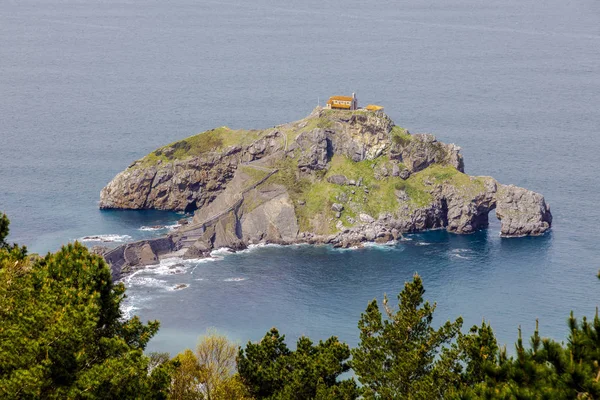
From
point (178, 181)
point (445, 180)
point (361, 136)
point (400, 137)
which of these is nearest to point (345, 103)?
point (361, 136)

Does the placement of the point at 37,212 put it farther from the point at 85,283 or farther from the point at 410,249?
the point at 85,283

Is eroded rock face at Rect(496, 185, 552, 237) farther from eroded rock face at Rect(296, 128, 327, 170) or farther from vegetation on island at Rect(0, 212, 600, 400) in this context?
vegetation on island at Rect(0, 212, 600, 400)

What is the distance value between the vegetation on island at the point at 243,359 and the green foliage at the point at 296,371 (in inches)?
3.5

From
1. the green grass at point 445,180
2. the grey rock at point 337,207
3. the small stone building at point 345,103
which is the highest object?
the small stone building at point 345,103

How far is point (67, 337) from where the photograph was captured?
4969 cm

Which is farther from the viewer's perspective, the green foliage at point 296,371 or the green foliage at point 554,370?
the green foliage at point 296,371

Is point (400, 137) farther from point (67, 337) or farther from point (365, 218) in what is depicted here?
point (67, 337)

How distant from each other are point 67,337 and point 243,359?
21911 mm

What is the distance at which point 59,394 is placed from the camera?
49.0 m

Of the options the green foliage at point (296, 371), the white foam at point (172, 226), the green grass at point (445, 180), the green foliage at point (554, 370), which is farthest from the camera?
the green grass at point (445, 180)

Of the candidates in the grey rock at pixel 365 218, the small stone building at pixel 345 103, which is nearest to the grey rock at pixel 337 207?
the grey rock at pixel 365 218

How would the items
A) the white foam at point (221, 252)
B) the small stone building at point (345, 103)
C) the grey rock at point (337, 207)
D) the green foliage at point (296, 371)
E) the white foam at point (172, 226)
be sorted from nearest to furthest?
the green foliage at point (296, 371), the white foam at point (221, 252), the grey rock at point (337, 207), the white foam at point (172, 226), the small stone building at point (345, 103)

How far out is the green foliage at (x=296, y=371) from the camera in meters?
65.3

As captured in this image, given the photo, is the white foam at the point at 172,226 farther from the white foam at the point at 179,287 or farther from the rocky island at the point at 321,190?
the white foam at the point at 179,287
